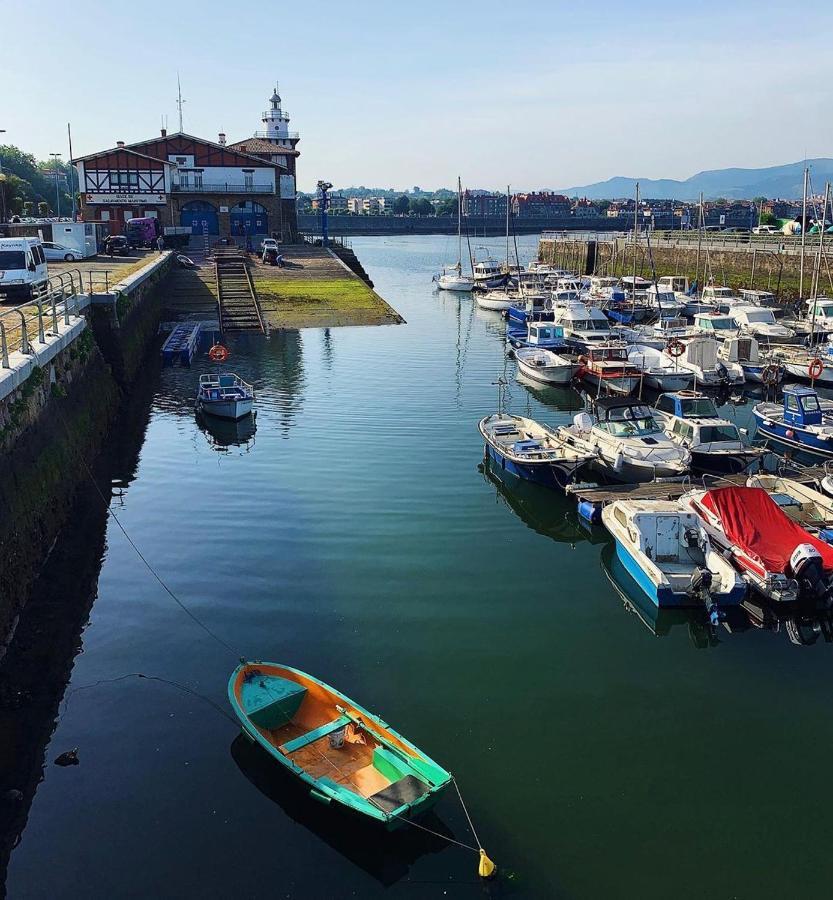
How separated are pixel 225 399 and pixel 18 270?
10545 millimetres

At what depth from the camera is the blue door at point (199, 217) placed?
90062mm

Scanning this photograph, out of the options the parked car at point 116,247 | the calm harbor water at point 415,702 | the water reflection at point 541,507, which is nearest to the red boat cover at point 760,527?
the calm harbor water at point 415,702

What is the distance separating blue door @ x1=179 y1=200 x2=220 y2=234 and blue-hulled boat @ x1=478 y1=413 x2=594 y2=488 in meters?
69.7

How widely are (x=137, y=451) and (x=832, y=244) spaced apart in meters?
54.0

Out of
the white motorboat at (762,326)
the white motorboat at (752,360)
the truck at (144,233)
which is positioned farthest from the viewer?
the truck at (144,233)

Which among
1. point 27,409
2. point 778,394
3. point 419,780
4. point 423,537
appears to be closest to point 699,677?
point 419,780

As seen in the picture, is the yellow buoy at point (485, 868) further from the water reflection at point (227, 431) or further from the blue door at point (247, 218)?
the blue door at point (247, 218)

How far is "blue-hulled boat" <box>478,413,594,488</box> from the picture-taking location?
26062mm

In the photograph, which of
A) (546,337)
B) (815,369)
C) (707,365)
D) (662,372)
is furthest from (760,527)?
(546,337)

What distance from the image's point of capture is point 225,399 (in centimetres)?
A: 3403

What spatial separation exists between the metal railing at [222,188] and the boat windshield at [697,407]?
72714mm

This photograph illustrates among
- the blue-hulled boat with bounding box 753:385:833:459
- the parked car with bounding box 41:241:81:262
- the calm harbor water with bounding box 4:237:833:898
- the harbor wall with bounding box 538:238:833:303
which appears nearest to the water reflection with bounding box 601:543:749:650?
the calm harbor water with bounding box 4:237:833:898

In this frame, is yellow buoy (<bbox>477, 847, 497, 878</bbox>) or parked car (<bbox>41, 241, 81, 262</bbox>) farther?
parked car (<bbox>41, 241, 81, 262</bbox>)

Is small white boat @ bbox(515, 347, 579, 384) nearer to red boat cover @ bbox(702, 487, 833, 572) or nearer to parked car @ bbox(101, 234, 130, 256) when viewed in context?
red boat cover @ bbox(702, 487, 833, 572)
